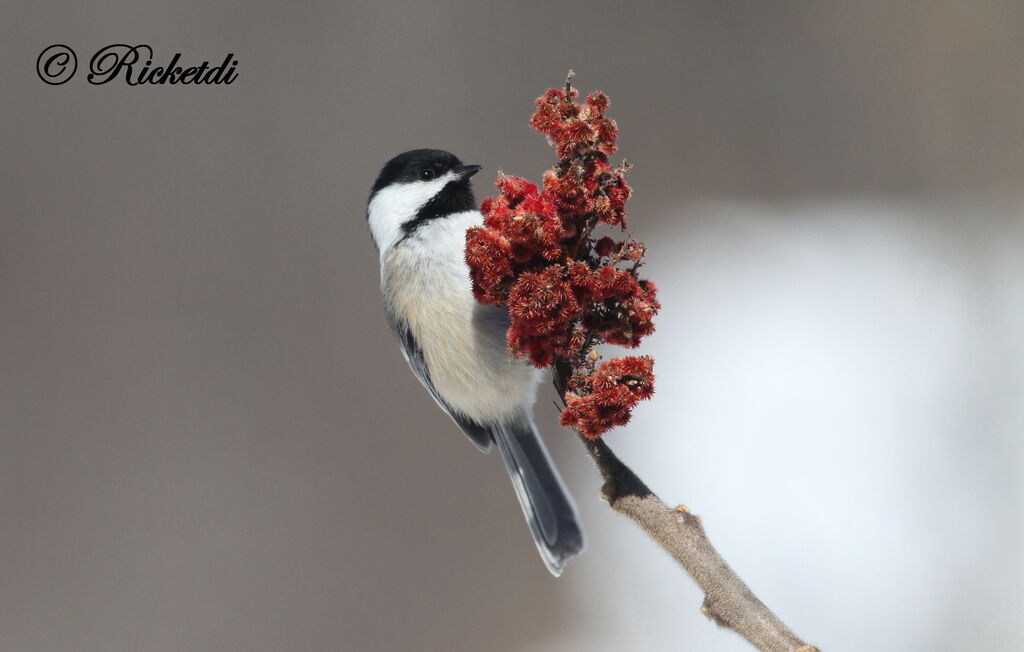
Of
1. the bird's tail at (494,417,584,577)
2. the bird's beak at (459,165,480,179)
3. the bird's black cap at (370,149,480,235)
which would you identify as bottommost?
the bird's tail at (494,417,584,577)

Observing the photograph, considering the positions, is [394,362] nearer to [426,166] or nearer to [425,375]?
[425,375]

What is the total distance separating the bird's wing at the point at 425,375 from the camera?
2.93 ft

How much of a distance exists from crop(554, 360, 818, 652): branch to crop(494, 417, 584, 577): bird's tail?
0.81ft

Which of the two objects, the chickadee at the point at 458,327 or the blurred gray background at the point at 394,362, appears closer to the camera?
the chickadee at the point at 458,327

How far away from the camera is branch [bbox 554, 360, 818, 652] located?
50 cm

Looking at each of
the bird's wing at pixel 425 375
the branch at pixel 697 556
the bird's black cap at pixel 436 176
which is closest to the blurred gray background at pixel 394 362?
the bird's wing at pixel 425 375

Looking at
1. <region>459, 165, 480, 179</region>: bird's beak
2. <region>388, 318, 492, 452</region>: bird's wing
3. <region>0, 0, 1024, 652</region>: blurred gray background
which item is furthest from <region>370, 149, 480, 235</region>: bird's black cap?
<region>0, 0, 1024, 652</region>: blurred gray background

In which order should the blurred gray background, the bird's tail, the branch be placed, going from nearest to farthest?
the branch
the bird's tail
the blurred gray background

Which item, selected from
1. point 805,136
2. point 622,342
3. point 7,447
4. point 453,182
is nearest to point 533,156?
point 453,182

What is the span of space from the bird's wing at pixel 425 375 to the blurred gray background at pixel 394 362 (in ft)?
0.44

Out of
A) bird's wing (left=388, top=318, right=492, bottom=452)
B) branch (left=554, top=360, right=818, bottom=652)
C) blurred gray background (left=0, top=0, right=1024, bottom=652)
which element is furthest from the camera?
blurred gray background (left=0, top=0, right=1024, bottom=652)

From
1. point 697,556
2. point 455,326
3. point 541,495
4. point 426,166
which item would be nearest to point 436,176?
point 426,166

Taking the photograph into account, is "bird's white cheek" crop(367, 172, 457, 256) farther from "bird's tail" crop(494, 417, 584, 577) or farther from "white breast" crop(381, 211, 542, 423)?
"bird's tail" crop(494, 417, 584, 577)

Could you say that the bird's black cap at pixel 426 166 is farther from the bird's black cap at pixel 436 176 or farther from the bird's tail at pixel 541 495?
the bird's tail at pixel 541 495
